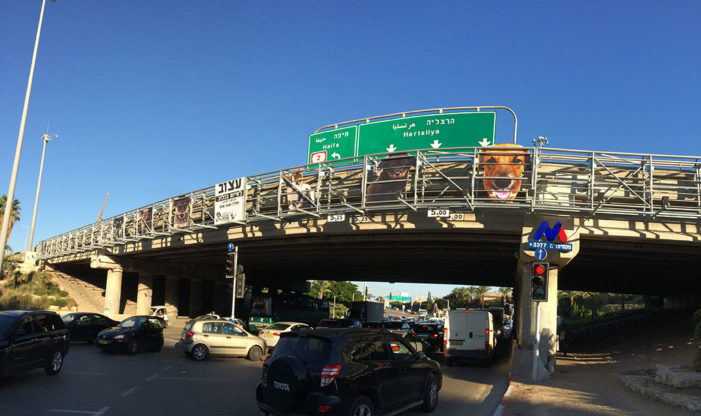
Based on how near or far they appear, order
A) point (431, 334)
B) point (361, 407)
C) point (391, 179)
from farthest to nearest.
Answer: point (431, 334), point (391, 179), point (361, 407)

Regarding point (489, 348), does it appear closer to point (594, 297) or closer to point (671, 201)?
point (671, 201)

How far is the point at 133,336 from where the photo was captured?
1802 centimetres

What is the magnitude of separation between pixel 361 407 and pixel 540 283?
7.88 metres

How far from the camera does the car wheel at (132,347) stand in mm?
17797

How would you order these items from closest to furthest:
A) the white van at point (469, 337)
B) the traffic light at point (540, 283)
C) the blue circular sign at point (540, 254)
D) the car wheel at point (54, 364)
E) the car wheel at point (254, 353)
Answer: the car wheel at point (54, 364), the traffic light at point (540, 283), the blue circular sign at point (540, 254), the car wheel at point (254, 353), the white van at point (469, 337)

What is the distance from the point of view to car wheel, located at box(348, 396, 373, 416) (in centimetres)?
743

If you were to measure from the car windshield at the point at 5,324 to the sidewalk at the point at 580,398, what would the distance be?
35.5ft

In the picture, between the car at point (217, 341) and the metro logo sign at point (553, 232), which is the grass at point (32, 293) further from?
the metro logo sign at point (553, 232)

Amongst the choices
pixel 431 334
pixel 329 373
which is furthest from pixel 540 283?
pixel 431 334

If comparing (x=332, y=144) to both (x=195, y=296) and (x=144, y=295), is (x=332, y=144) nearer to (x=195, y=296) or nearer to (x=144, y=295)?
(x=144, y=295)

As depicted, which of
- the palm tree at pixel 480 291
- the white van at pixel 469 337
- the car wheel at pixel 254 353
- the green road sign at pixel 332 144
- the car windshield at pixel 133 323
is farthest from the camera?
the palm tree at pixel 480 291

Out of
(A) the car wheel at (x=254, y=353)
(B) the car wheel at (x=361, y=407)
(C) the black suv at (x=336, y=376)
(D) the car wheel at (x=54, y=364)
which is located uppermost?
(C) the black suv at (x=336, y=376)

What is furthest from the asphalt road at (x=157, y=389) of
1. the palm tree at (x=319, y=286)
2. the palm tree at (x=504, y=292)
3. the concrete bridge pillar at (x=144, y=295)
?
the palm tree at (x=504, y=292)

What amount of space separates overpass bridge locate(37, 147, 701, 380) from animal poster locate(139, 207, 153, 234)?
135mm
